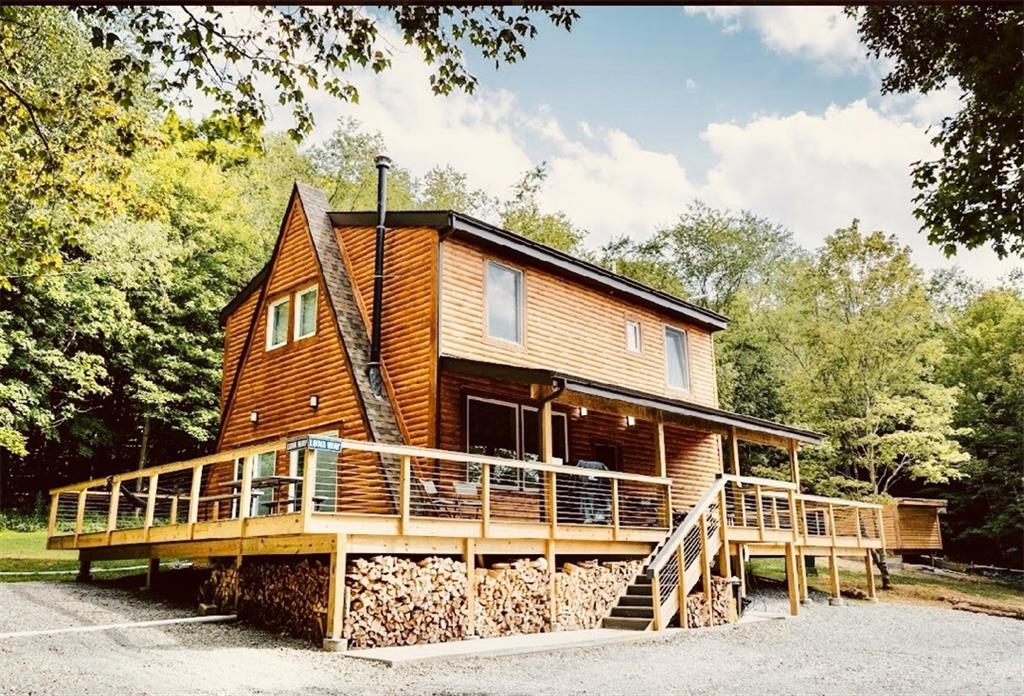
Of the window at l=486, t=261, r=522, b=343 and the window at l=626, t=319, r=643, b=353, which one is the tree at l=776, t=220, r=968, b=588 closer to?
the window at l=626, t=319, r=643, b=353

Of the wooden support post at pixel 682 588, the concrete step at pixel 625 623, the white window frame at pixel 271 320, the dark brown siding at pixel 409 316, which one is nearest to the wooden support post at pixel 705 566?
the wooden support post at pixel 682 588

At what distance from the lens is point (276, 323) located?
15.6 metres

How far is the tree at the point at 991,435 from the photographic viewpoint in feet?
87.6

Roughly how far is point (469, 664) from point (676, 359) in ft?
38.1

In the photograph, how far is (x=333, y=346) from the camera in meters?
13.7

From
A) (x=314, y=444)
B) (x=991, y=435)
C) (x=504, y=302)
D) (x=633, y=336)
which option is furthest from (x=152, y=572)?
(x=991, y=435)

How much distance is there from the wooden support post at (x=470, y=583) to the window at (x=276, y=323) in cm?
705

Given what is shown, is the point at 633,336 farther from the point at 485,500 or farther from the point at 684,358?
the point at 485,500

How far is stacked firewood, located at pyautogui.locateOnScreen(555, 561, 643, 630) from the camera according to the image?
10.9m

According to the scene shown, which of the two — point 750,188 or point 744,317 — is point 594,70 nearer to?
point 750,188

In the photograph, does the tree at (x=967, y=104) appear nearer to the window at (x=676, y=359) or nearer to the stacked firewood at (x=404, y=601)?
the stacked firewood at (x=404, y=601)

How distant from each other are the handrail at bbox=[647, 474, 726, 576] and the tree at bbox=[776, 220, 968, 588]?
10.3 meters

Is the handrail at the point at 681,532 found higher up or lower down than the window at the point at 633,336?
lower down

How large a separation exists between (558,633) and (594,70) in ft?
24.1
